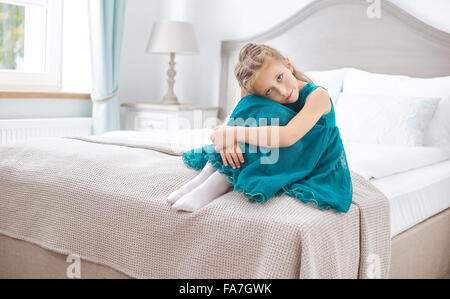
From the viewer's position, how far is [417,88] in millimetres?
2492

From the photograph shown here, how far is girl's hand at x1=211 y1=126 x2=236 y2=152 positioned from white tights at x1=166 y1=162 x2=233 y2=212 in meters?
0.08

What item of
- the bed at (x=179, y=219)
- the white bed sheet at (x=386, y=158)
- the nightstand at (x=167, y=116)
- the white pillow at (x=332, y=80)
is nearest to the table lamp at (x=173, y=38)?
the nightstand at (x=167, y=116)

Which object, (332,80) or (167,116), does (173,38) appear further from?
(332,80)

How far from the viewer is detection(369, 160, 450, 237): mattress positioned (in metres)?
1.62

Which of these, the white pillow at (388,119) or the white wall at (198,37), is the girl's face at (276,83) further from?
the white wall at (198,37)

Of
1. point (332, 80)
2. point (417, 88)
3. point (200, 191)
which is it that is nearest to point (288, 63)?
point (200, 191)

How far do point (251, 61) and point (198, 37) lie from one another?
2734mm

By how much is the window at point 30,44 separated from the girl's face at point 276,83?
246cm

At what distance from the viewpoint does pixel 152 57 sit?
409 centimetres

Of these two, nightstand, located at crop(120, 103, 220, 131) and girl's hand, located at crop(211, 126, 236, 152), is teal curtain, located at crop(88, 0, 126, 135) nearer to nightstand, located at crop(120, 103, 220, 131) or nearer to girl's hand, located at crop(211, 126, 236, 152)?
nightstand, located at crop(120, 103, 220, 131)

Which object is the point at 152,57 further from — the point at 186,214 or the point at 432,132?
the point at 186,214

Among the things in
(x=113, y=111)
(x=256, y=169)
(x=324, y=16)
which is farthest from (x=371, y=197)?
(x=113, y=111)

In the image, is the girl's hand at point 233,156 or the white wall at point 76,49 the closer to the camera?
the girl's hand at point 233,156

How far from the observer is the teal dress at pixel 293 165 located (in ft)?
4.10
